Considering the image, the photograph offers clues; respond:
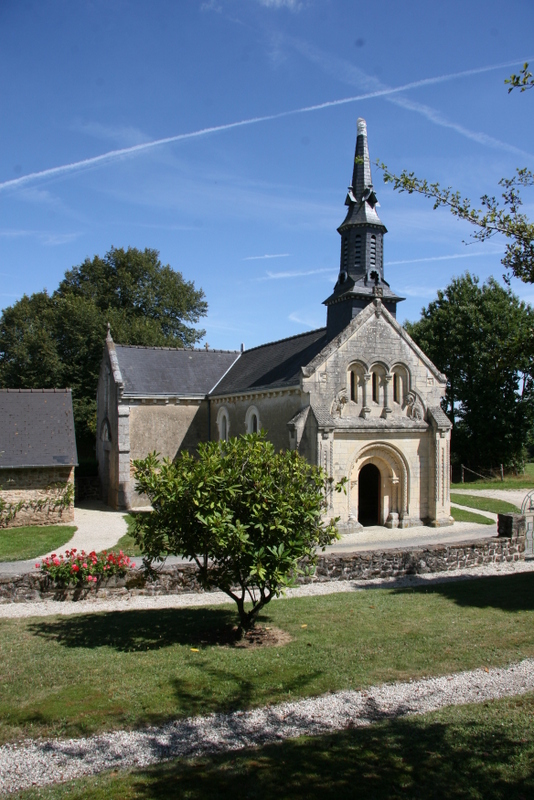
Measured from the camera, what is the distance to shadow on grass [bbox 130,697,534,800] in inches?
226

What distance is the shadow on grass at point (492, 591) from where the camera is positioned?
1284cm

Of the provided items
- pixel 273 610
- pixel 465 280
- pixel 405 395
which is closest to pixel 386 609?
pixel 273 610

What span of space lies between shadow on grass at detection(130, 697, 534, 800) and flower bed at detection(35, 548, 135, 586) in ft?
27.3

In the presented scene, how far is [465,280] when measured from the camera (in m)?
43.8

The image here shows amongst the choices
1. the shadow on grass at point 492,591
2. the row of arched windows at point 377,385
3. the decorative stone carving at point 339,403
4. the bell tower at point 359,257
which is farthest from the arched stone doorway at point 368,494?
the shadow on grass at point 492,591

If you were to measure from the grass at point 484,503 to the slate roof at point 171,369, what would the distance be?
13.9 metres

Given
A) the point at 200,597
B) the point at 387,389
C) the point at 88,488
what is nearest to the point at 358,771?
the point at 200,597

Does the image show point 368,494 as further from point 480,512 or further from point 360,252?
point 360,252

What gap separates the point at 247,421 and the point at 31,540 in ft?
33.7

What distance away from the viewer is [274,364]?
1063 inches

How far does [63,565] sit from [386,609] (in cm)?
750

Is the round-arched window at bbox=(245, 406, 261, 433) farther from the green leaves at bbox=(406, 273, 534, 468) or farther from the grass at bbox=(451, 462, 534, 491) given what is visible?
the green leaves at bbox=(406, 273, 534, 468)

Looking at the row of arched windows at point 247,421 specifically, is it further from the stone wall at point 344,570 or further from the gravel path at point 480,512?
the gravel path at point 480,512

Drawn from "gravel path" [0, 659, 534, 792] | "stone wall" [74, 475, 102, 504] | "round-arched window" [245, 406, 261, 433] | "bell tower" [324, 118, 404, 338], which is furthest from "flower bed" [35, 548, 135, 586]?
"stone wall" [74, 475, 102, 504]
